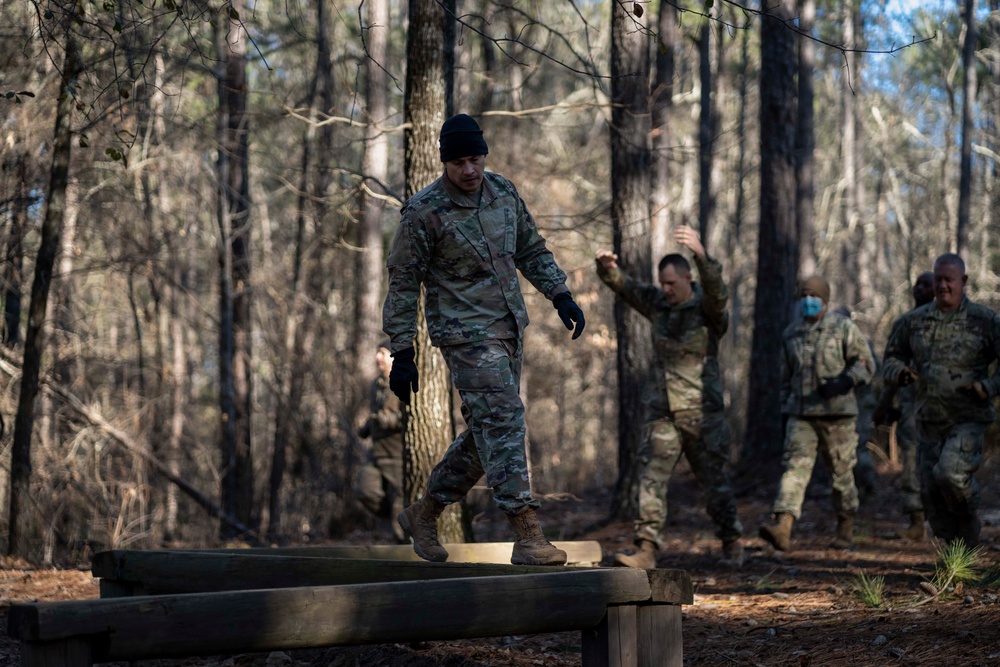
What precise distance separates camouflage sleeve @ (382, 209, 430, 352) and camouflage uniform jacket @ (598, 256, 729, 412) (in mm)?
2935

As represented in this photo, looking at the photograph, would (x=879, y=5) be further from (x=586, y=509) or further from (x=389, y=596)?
(x=389, y=596)

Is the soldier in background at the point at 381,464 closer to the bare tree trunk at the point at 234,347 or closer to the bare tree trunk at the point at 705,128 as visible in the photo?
the bare tree trunk at the point at 234,347

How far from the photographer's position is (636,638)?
4555 mm

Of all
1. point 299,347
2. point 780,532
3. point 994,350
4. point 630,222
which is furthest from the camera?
point 299,347

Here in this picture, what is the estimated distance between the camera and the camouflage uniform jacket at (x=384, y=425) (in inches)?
428

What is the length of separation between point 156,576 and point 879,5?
3306 cm

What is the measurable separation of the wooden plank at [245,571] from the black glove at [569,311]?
4.06 feet

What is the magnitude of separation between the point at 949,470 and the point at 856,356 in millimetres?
2063

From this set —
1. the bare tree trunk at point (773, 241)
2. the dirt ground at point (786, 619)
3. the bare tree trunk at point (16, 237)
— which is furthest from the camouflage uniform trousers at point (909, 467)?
the bare tree trunk at point (16, 237)

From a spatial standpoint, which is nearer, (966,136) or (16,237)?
(16,237)

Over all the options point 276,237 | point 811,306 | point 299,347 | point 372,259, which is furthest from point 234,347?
point 276,237

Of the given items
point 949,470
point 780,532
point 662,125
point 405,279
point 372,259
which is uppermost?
point 662,125

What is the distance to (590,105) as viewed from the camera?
29.0 feet

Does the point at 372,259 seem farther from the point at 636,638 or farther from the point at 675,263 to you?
the point at 636,638
